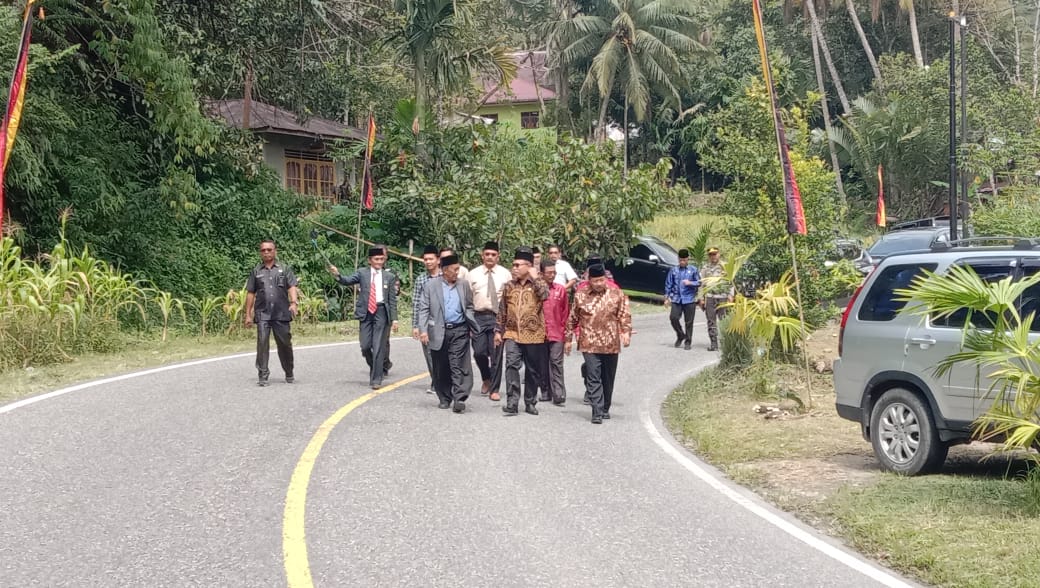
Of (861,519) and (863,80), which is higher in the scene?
(863,80)

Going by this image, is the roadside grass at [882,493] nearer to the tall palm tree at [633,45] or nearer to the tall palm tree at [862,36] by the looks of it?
the tall palm tree at [633,45]

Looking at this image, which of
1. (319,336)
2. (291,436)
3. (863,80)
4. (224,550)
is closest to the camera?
(224,550)

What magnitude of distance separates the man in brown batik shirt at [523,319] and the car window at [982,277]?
182 inches

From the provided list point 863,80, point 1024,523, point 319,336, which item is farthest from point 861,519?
point 863,80

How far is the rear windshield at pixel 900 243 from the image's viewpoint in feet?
77.4

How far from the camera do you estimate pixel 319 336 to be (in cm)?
1986

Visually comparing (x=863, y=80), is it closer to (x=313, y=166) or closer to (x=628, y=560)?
(x=313, y=166)

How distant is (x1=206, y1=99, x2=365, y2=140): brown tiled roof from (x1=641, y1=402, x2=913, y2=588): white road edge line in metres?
22.0

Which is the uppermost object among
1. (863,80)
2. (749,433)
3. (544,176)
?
(863,80)

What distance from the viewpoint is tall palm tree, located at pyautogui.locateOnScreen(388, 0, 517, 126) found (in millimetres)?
24780

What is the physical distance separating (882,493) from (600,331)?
402cm

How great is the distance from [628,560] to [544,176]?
20.7 meters

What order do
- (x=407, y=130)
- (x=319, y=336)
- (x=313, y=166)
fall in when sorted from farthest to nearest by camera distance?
(x=313, y=166), (x=407, y=130), (x=319, y=336)

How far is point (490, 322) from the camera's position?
1290cm
